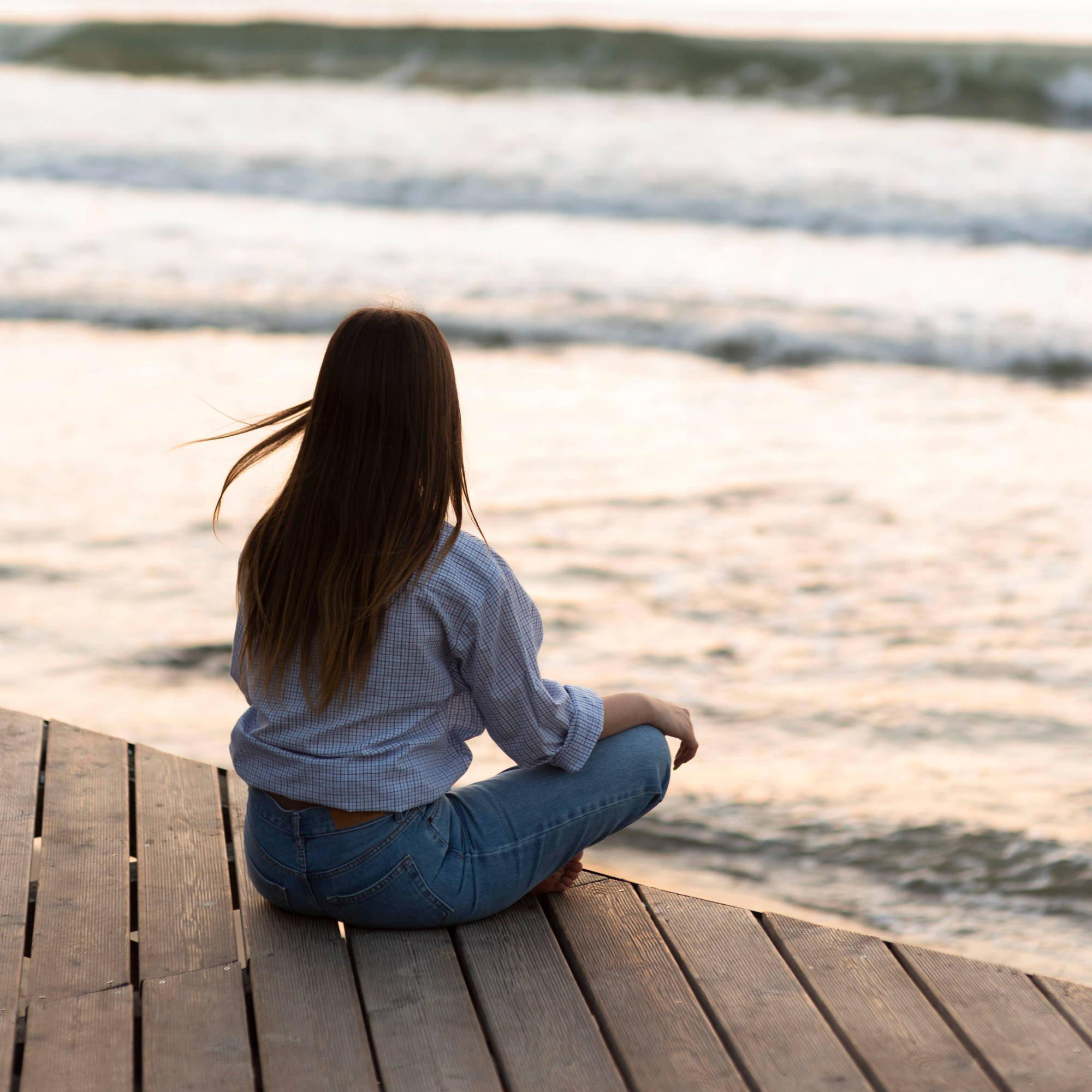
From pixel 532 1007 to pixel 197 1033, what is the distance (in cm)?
51

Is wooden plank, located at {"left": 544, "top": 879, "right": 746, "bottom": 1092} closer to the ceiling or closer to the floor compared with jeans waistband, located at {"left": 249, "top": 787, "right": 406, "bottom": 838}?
closer to the floor

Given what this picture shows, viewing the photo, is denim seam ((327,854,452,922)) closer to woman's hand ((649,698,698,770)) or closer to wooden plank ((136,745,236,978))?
wooden plank ((136,745,236,978))

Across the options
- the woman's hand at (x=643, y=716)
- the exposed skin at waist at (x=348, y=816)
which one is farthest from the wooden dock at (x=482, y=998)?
the woman's hand at (x=643, y=716)

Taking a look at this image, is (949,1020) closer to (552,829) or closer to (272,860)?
(552,829)

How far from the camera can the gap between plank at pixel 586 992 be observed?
77.9 inches

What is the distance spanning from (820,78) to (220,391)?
13238mm

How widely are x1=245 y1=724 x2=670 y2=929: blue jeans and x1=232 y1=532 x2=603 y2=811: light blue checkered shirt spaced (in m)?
0.07

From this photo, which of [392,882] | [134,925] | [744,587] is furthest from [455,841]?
[744,587]

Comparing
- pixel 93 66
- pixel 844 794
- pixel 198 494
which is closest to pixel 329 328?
pixel 198 494

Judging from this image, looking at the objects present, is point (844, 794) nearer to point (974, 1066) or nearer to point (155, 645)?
point (974, 1066)

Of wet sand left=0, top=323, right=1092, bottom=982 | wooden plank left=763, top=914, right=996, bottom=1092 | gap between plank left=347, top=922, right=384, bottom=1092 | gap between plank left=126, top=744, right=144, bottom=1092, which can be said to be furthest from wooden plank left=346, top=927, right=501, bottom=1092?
wet sand left=0, top=323, right=1092, bottom=982

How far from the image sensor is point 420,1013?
208 cm

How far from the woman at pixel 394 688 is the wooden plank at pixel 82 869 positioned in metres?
0.29

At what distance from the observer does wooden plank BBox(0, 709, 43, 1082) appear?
208cm
